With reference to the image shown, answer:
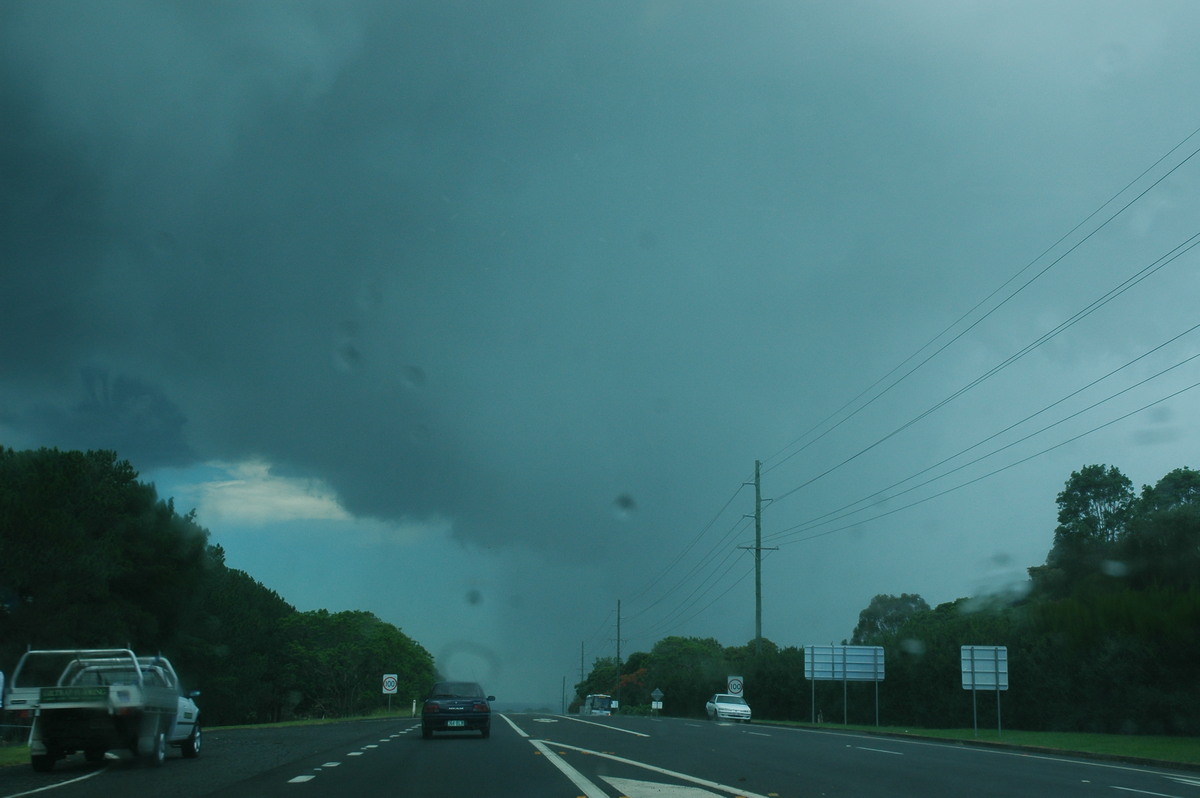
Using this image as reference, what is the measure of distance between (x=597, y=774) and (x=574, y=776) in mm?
532

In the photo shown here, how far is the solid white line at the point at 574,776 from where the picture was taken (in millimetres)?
12781

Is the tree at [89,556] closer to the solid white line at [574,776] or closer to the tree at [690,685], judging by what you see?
the solid white line at [574,776]

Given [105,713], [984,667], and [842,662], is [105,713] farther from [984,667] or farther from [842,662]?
[842,662]

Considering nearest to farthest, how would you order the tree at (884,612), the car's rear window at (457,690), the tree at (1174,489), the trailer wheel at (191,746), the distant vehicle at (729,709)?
1. the trailer wheel at (191,746)
2. the car's rear window at (457,690)
3. the distant vehicle at (729,709)
4. the tree at (1174,489)
5. the tree at (884,612)

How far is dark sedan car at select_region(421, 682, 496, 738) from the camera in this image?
93.0ft

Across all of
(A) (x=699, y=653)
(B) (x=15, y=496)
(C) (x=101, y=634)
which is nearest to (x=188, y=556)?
(C) (x=101, y=634)

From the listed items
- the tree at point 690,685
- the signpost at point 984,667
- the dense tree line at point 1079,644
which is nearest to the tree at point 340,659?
the tree at point 690,685

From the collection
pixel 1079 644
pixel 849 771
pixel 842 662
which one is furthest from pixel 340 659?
pixel 849 771

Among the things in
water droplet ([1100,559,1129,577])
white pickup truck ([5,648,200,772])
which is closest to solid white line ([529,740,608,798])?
white pickup truck ([5,648,200,772])

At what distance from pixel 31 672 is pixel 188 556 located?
42.2 metres

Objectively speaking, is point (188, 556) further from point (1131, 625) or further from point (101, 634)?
point (1131, 625)

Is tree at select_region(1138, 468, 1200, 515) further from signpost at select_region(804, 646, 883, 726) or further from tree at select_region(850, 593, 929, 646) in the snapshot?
tree at select_region(850, 593, 929, 646)

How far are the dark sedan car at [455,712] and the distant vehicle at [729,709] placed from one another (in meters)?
32.0

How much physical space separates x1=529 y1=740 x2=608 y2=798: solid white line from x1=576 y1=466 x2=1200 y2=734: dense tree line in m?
13.1
